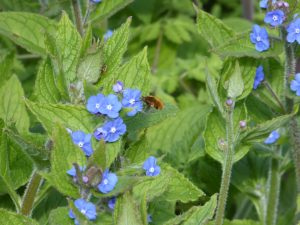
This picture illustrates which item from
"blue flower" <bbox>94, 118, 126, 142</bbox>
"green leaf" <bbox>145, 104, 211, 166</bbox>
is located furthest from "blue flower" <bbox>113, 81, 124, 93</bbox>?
"green leaf" <bbox>145, 104, 211, 166</bbox>

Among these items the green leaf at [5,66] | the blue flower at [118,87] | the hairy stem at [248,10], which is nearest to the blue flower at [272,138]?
the blue flower at [118,87]

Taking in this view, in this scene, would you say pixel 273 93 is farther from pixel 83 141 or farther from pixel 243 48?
pixel 83 141

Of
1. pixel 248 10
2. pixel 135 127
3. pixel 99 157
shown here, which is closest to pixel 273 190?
pixel 135 127

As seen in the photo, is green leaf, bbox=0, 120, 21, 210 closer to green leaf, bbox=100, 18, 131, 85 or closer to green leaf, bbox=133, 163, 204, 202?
green leaf, bbox=100, 18, 131, 85

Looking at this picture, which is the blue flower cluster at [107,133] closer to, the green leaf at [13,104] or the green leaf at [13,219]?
the green leaf at [13,219]

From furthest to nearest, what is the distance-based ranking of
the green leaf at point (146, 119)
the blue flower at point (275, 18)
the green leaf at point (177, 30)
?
the green leaf at point (177, 30) → the blue flower at point (275, 18) → the green leaf at point (146, 119)
